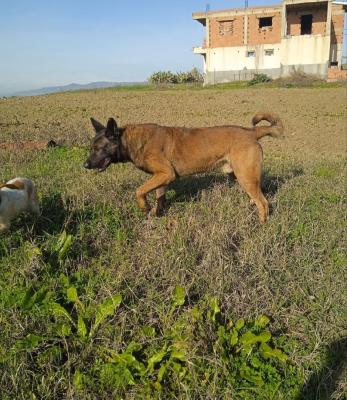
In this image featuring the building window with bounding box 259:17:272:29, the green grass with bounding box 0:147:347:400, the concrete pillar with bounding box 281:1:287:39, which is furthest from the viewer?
the building window with bounding box 259:17:272:29

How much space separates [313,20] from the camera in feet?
148

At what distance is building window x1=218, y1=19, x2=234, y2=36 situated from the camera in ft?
155

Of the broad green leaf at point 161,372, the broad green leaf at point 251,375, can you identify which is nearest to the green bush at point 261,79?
the broad green leaf at point 251,375

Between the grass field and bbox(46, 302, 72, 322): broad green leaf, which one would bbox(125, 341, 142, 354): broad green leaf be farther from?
bbox(46, 302, 72, 322): broad green leaf

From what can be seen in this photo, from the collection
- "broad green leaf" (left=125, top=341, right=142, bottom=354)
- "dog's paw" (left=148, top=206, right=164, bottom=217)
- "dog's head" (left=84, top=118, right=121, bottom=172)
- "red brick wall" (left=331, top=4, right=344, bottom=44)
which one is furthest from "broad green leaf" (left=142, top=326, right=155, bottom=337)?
"red brick wall" (left=331, top=4, right=344, bottom=44)

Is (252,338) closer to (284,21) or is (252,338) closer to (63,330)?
(63,330)

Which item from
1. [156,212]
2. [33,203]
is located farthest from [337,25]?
[33,203]

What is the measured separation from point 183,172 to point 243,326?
3.13 m

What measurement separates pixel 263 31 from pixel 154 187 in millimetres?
45552

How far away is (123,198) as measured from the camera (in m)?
5.91

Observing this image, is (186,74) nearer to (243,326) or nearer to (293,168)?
(293,168)

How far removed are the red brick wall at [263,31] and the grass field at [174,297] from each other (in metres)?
43.9

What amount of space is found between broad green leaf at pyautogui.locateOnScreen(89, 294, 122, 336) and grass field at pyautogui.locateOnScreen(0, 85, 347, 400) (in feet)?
0.04

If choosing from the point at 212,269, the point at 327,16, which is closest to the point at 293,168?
the point at 212,269
